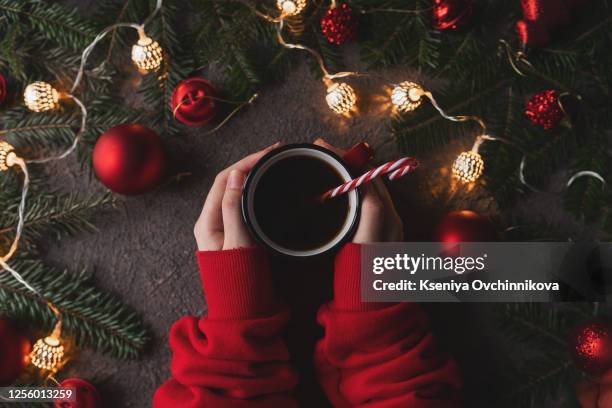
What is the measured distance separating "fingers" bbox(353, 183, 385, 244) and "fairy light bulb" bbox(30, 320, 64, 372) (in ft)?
1.79

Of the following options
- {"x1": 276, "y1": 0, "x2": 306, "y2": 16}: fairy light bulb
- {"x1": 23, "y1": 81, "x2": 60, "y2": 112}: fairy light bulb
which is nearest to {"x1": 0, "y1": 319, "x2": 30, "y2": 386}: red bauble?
{"x1": 23, "y1": 81, "x2": 60, "y2": 112}: fairy light bulb

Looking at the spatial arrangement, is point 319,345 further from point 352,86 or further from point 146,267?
point 352,86

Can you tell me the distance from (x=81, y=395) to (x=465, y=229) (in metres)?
0.72

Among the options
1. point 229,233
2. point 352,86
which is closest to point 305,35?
point 352,86

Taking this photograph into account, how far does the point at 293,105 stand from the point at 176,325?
0.45 meters

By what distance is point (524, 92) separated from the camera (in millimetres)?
1011

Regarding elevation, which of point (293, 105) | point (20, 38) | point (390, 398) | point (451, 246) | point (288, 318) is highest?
point (20, 38)

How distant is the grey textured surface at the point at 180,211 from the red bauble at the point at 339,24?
5 centimetres

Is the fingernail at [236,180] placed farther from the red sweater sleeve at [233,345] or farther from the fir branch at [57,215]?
the fir branch at [57,215]

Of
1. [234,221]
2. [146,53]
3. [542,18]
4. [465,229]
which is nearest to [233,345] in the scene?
[234,221]

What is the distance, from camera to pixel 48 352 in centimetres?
94

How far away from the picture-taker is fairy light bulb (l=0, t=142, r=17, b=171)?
0.98 m

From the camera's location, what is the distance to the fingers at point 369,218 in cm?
88

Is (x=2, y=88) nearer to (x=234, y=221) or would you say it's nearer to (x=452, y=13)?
(x=234, y=221)
